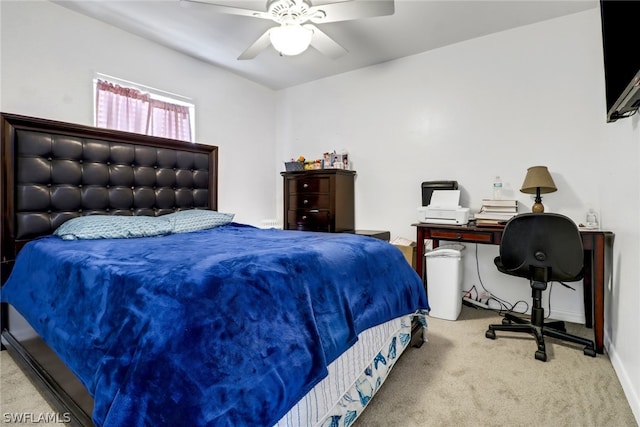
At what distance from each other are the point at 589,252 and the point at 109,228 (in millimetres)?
3419

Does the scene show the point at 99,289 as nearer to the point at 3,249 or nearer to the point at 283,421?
the point at 283,421

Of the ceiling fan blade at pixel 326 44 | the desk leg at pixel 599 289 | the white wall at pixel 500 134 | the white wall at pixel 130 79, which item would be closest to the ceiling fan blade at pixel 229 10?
the ceiling fan blade at pixel 326 44

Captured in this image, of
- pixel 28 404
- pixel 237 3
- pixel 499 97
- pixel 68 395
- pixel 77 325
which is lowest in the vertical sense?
pixel 28 404

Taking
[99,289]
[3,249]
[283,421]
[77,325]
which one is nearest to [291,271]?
[283,421]

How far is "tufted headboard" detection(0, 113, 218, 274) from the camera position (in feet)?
6.84

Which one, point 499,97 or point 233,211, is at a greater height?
point 499,97

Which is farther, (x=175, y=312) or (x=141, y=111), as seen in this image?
(x=141, y=111)

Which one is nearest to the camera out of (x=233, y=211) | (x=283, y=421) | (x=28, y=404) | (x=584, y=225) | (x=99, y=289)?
(x=283, y=421)

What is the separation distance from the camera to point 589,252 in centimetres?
239

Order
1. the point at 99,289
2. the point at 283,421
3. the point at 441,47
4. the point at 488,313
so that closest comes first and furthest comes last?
1. the point at 283,421
2. the point at 99,289
3. the point at 488,313
4. the point at 441,47

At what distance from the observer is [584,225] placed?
94.4 inches

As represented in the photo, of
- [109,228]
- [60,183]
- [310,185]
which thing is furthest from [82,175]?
[310,185]

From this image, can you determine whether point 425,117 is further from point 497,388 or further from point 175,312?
point 175,312

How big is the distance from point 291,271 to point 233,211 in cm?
277
